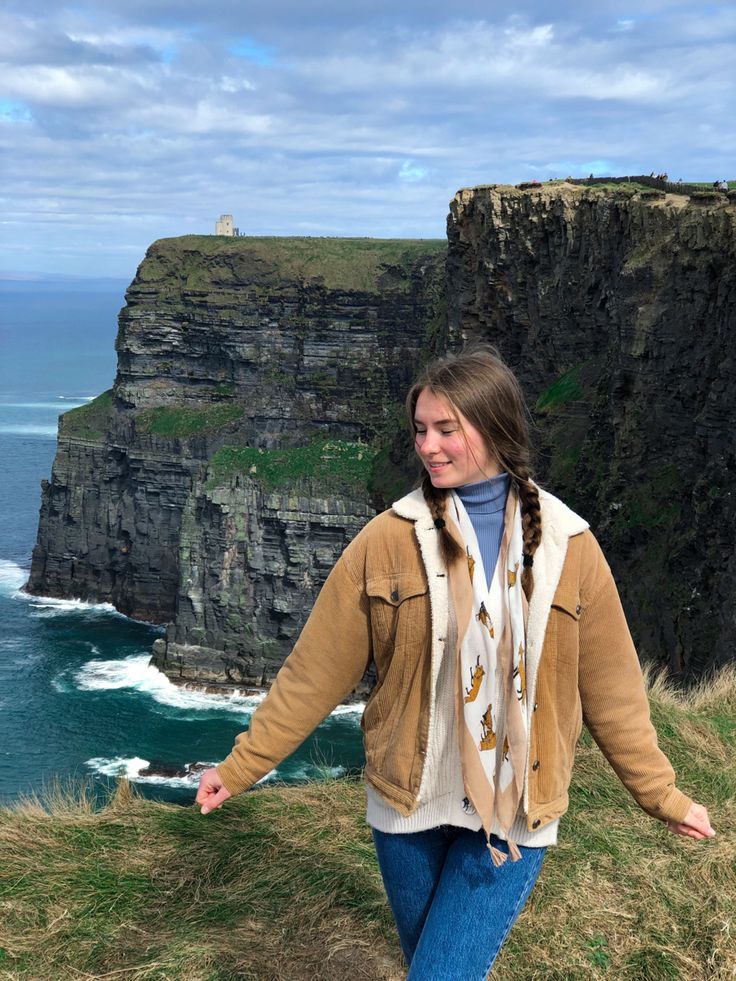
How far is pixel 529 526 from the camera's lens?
3.98m

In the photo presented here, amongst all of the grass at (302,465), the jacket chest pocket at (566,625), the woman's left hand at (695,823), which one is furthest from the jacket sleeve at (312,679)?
the grass at (302,465)

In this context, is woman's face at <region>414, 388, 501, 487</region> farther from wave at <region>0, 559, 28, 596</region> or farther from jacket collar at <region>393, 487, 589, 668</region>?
wave at <region>0, 559, 28, 596</region>

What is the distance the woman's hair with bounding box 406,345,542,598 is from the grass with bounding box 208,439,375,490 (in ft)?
Result: 201

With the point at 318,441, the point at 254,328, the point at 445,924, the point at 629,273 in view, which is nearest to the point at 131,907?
the point at 445,924

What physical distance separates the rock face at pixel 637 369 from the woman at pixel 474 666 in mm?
18569

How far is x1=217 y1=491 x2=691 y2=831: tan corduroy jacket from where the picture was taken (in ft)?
13.1

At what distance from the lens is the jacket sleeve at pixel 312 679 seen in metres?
4.12

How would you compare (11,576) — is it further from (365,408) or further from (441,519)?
(441,519)

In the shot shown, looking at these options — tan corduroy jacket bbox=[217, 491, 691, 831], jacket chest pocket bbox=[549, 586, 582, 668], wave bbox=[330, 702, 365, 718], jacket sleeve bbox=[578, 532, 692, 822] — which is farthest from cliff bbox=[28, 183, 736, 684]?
jacket chest pocket bbox=[549, 586, 582, 668]

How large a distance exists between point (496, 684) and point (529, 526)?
62 centimetres

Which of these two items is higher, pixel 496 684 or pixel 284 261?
pixel 284 261

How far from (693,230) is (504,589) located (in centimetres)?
2600

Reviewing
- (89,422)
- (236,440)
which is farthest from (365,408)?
(89,422)

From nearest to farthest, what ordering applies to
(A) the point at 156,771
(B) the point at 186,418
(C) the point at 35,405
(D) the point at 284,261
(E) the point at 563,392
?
(E) the point at 563,392 → (A) the point at 156,771 → (B) the point at 186,418 → (D) the point at 284,261 → (C) the point at 35,405
